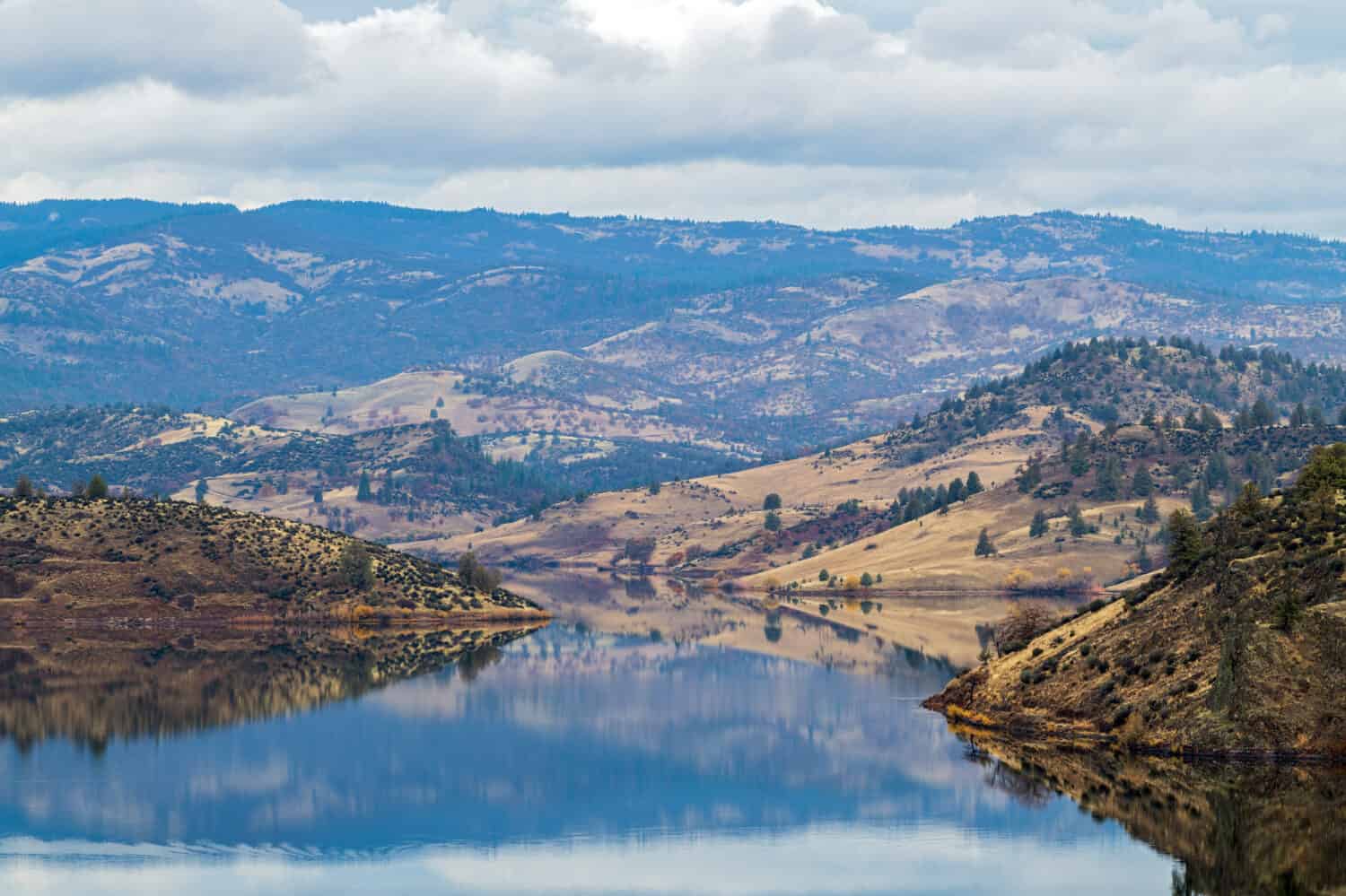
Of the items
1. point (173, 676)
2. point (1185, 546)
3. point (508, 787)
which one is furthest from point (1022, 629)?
point (173, 676)

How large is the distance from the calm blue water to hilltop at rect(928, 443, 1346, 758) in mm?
7863

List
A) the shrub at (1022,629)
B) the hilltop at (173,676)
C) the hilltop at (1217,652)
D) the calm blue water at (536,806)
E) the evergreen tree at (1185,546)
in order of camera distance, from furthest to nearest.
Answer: the hilltop at (173,676) < the shrub at (1022,629) < the evergreen tree at (1185,546) < the hilltop at (1217,652) < the calm blue water at (536,806)

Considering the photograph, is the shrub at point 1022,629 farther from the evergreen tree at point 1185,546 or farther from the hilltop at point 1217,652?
the evergreen tree at point 1185,546

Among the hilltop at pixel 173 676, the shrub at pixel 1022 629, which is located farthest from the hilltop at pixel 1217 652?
the hilltop at pixel 173 676

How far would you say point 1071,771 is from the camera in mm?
106750

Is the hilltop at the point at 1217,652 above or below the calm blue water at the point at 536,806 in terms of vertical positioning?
above

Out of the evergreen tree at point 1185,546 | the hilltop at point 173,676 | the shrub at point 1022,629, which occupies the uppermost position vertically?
the evergreen tree at point 1185,546

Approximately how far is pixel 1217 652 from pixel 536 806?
127ft

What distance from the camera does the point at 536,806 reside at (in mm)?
106188

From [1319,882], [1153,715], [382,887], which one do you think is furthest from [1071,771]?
[382,887]

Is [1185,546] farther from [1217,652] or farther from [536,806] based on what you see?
[536,806]

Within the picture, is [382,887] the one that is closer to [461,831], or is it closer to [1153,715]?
[461,831]

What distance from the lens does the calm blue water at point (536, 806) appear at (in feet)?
290

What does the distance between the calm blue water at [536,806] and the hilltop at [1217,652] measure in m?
7.86
